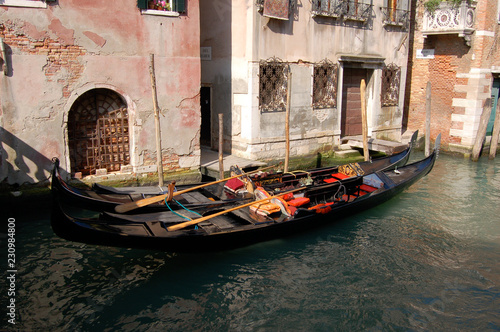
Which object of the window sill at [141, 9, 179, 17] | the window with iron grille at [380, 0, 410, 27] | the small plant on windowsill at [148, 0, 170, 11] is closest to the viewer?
the window sill at [141, 9, 179, 17]

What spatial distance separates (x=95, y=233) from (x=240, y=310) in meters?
1.66

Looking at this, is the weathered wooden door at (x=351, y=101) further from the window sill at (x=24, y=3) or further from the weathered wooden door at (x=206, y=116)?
the window sill at (x=24, y=3)

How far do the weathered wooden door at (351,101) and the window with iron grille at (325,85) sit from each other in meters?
0.65

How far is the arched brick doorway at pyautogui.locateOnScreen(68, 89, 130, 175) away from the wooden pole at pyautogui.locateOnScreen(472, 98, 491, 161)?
8494 millimetres

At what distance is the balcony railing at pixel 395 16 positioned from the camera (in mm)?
10453

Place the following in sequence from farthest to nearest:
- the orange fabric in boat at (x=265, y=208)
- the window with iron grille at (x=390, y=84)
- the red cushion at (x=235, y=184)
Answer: the window with iron grille at (x=390, y=84) → the red cushion at (x=235, y=184) → the orange fabric in boat at (x=265, y=208)

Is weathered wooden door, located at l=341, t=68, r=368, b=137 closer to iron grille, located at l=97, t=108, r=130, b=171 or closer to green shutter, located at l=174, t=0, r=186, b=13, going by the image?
green shutter, located at l=174, t=0, r=186, b=13

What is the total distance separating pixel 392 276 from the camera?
16.8 feet

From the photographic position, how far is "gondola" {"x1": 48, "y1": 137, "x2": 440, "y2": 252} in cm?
438

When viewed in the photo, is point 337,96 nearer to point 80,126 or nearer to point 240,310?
point 80,126

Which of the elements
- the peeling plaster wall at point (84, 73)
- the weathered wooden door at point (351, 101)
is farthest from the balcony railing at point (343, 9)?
the peeling plaster wall at point (84, 73)

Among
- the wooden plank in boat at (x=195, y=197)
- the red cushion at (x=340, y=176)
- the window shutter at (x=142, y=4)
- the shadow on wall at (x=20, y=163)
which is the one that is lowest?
the wooden plank in boat at (x=195, y=197)

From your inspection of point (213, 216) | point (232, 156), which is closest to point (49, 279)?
point (213, 216)

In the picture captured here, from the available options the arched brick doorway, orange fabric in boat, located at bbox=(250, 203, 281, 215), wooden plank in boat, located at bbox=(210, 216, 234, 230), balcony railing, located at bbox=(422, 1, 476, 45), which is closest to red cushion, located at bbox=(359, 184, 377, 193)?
orange fabric in boat, located at bbox=(250, 203, 281, 215)
